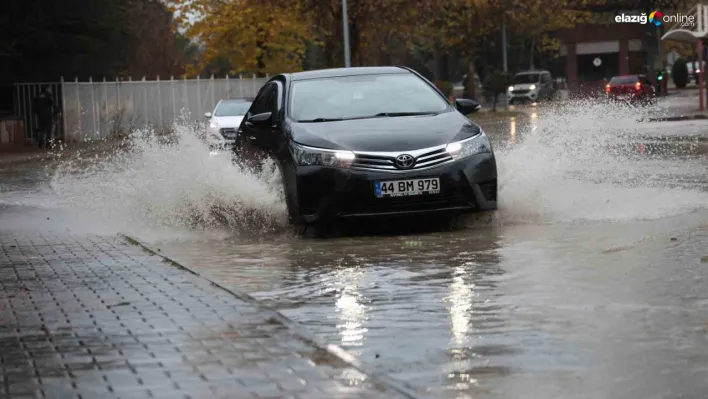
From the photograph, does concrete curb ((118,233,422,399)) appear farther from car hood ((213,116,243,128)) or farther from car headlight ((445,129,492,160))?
car hood ((213,116,243,128))

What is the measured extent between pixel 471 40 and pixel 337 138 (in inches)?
2639

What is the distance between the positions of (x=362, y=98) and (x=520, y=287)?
4.80m

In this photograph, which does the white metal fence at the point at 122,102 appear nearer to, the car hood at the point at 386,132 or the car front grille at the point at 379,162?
the car hood at the point at 386,132

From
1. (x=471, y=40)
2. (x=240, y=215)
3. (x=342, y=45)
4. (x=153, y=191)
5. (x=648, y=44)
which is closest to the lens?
(x=240, y=215)

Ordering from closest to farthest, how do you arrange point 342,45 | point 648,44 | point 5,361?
point 5,361
point 342,45
point 648,44

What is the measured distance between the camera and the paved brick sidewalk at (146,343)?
5738 mm

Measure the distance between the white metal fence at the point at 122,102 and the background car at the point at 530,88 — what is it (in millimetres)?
20634

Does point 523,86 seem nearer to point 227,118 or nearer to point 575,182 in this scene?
point 227,118

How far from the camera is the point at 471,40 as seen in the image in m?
78.1

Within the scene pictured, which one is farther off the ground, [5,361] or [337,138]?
[337,138]

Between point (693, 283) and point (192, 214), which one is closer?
point (693, 283)

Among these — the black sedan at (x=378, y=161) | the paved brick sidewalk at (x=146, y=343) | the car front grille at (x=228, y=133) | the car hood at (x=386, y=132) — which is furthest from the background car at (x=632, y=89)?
the paved brick sidewalk at (x=146, y=343)

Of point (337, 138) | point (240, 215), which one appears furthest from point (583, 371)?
point (240, 215)

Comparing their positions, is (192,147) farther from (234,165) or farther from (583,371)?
(583,371)
